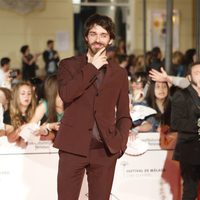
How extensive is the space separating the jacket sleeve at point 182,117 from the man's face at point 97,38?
1295mm

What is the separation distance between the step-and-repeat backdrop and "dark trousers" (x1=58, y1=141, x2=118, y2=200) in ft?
3.61

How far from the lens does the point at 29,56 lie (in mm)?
12930

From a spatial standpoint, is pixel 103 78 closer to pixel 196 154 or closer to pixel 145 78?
pixel 196 154

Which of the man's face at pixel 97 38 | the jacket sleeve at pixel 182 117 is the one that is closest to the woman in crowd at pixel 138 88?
the jacket sleeve at pixel 182 117

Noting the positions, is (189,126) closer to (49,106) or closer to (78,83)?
(49,106)

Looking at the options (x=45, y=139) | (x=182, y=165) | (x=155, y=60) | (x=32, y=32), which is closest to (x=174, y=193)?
(x=182, y=165)

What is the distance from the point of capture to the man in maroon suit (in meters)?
3.16

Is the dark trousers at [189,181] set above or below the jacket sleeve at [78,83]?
below

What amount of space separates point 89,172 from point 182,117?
1.27m

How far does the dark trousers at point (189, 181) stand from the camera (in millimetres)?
4348

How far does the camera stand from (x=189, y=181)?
14.3 ft

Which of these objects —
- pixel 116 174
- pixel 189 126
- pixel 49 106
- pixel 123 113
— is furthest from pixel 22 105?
pixel 123 113

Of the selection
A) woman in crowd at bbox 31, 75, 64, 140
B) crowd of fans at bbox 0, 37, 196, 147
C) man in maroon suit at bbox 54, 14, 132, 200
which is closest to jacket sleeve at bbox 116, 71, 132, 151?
man in maroon suit at bbox 54, 14, 132, 200

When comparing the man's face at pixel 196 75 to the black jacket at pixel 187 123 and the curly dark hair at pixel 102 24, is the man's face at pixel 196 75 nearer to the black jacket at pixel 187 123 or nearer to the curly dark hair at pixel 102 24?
the black jacket at pixel 187 123
